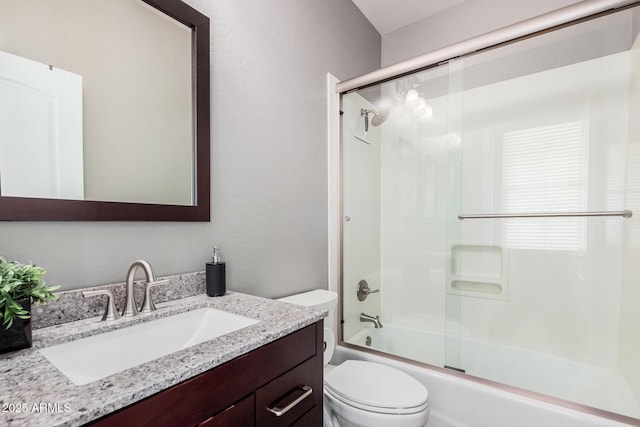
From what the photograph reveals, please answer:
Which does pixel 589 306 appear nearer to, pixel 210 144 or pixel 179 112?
pixel 210 144

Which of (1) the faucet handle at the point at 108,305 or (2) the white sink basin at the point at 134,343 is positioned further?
(1) the faucet handle at the point at 108,305

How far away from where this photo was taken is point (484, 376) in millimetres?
1795

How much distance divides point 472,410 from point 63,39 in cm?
209

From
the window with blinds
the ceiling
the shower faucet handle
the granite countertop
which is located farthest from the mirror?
the window with blinds

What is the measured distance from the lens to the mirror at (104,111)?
0.76m

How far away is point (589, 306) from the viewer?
73.3 inches

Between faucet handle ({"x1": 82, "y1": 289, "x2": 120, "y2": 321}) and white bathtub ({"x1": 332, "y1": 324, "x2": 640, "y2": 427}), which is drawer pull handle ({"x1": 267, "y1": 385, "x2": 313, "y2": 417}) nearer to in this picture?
faucet handle ({"x1": 82, "y1": 289, "x2": 120, "y2": 321})

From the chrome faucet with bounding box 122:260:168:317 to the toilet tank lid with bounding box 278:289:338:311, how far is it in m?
0.64

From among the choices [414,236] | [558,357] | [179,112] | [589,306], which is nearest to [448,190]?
[414,236]

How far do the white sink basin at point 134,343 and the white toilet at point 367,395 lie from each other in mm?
537

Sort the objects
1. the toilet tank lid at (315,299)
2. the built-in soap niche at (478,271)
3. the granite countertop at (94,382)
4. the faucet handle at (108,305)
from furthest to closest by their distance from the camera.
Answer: the built-in soap niche at (478,271), the toilet tank lid at (315,299), the faucet handle at (108,305), the granite countertop at (94,382)

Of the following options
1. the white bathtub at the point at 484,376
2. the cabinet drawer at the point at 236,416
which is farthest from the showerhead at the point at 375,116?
the cabinet drawer at the point at 236,416

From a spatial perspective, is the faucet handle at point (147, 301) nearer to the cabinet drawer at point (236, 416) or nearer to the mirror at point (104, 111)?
the mirror at point (104, 111)

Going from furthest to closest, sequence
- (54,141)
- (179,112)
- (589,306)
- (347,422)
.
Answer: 1. (589,306)
2. (347,422)
3. (179,112)
4. (54,141)
